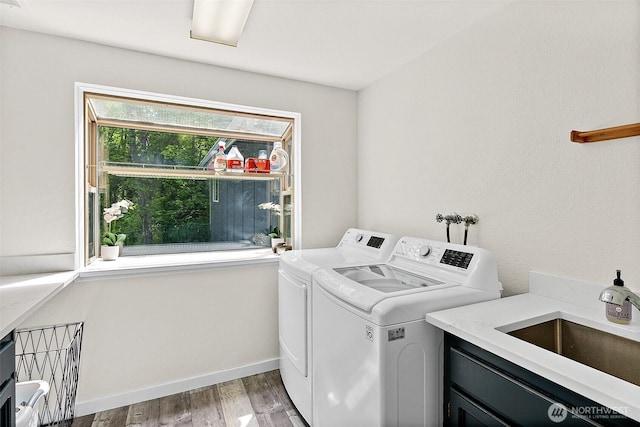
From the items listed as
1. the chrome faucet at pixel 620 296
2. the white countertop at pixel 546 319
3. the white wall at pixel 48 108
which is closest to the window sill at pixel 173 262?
the white wall at pixel 48 108

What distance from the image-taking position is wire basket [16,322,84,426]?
5.98 feet

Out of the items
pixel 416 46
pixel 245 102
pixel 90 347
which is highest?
pixel 416 46

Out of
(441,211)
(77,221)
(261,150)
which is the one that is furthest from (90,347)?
(441,211)

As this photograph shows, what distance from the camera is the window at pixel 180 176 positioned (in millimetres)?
2225

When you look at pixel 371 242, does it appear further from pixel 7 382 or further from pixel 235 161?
pixel 7 382

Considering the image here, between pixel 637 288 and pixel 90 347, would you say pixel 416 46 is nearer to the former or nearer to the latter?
pixel 637 288

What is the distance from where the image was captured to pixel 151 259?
233 cm

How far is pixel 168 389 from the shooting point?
A: 2152mm

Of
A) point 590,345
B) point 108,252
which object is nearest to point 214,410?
point 108,252

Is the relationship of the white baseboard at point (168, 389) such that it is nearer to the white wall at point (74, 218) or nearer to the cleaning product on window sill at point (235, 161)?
the white wall at point (74, 218)

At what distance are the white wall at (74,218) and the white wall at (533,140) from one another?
0.81 meters

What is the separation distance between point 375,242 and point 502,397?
125 centimetres

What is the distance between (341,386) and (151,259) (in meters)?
1.65

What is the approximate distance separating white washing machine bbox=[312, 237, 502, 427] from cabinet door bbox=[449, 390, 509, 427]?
0.06 m
